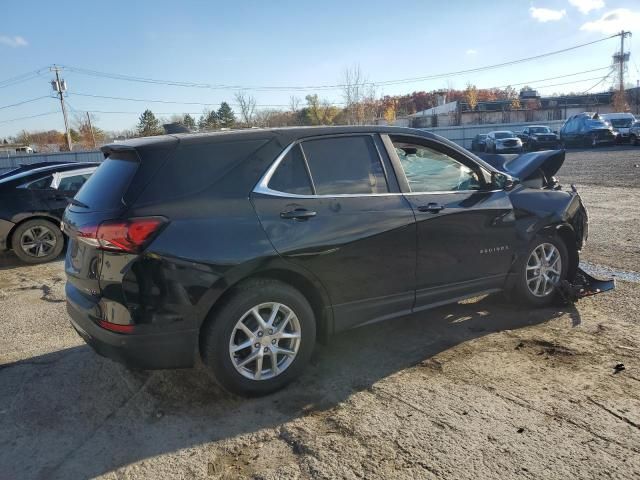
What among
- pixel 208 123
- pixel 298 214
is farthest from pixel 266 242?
pixel 208 123

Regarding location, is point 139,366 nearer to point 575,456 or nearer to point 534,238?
point 575,456

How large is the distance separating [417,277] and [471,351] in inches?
28.9

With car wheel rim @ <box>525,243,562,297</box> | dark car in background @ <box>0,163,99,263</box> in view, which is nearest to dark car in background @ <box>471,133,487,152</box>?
dark car in background @ <box>0,163,99,263</box>

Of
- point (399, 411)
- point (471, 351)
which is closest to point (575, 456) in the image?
point (399, 411)

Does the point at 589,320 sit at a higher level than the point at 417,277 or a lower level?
lower

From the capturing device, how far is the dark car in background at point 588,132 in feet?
96.7

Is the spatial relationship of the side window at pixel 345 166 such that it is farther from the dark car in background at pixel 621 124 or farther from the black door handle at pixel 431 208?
the dark car in background at pixel 621 124

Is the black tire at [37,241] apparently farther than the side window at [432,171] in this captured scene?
Yes

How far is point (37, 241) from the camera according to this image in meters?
7.90

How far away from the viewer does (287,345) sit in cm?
346

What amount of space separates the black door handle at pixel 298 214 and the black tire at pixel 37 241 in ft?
20.2

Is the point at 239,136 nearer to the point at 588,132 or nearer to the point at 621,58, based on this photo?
the point at 588,132

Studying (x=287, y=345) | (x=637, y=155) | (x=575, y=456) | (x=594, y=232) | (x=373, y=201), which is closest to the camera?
(x=575, y=456)

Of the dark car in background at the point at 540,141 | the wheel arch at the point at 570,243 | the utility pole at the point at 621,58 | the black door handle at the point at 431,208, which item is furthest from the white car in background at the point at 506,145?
the utility pole at the point at 621,58
